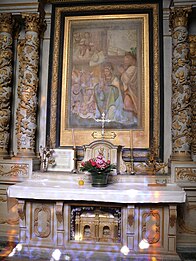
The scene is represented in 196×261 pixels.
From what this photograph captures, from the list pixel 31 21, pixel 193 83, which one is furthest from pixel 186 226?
pixel 31 21

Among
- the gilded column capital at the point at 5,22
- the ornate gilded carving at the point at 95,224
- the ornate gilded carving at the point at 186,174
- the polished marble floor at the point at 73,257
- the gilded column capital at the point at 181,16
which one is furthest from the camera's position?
the gilded column capital at the point at 5,22

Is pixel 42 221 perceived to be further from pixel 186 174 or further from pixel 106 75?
pixel 106 75

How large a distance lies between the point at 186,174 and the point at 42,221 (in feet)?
8.81

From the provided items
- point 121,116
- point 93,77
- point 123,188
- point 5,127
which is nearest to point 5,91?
point 5,127

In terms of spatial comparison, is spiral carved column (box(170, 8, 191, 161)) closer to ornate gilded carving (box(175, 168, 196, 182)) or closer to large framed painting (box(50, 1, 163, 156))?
ornate gilded carving (box(175, 168, 196, 182))

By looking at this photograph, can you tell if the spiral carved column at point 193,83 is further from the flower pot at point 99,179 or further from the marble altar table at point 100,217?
the flower pot at point 99,179

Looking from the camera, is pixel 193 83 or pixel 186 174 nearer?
pixel 186 174

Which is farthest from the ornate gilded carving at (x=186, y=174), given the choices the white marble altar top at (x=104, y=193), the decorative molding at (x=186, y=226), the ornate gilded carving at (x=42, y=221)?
the ornate gilded carving at (x=42, y=221)

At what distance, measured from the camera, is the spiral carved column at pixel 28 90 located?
661 centimetres

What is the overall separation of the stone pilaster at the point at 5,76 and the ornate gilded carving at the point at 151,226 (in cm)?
312

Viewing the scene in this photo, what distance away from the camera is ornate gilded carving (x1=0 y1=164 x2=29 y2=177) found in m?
6.38

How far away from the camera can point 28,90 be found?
261 inches

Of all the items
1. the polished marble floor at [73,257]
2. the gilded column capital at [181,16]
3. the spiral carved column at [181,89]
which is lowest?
the polished marble floor at [73,257]

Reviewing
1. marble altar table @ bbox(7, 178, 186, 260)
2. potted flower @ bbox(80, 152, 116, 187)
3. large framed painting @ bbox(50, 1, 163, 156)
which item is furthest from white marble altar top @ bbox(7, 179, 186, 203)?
large framed painting @ bbox(50, 1, 163, 156)
